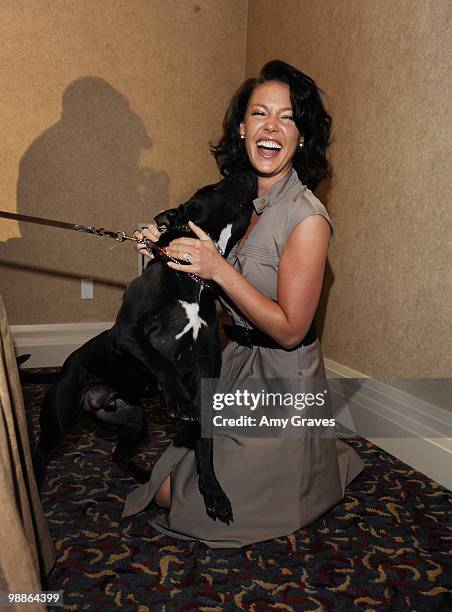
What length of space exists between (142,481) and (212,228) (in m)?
1.01

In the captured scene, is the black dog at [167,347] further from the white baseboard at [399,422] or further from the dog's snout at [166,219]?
the white baseboard at [399,422]

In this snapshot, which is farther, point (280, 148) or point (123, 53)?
point (123, 53)

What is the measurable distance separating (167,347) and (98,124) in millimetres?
2314

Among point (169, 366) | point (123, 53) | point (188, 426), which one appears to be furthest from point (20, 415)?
point (123, 53)

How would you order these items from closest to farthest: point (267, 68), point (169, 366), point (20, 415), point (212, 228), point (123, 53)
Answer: point (20, 415), point (169, 366), point (212, 228), point (267, 68), point (123, 53)

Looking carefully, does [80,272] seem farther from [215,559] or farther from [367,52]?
[215,559]

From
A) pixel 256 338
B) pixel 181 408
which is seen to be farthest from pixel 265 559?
pixel 256 338

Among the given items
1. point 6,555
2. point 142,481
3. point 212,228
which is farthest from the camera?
point 142,481

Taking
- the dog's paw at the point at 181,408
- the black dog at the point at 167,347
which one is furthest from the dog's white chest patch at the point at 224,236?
the dog's paw at the point at 181,408

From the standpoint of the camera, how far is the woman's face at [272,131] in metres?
1.90

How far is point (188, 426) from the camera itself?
5.89 ft

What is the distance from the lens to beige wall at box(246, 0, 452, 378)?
231 centimetres

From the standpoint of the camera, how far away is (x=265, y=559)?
1709mm

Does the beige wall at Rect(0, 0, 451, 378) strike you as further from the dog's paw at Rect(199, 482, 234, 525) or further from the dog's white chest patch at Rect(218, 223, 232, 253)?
the dog's paw at Rect(199, 482, 234, 525)
